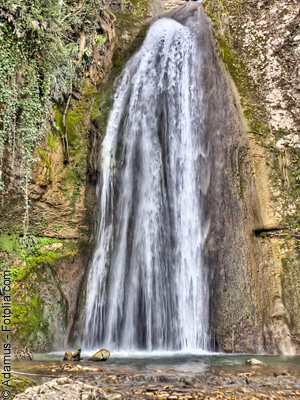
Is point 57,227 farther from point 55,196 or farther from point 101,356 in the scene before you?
point 101,356

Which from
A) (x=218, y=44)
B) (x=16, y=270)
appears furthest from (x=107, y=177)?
(x=218, y=44)

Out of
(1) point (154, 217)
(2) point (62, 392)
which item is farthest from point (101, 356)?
(1) point (154, 217)

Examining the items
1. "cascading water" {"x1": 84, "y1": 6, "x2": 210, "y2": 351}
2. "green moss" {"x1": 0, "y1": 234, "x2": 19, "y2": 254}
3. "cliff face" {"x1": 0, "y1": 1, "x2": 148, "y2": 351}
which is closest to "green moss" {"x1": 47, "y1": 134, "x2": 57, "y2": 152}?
"cliff face" {"x1": 0, "y1": 1, "x2": 148, "y2": 351}

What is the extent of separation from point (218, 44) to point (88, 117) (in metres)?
4.07

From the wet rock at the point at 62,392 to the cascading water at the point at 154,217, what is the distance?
13.2 ft

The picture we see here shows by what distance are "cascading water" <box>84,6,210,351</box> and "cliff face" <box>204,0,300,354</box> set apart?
0.59 meters

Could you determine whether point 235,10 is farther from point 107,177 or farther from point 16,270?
point 16,270

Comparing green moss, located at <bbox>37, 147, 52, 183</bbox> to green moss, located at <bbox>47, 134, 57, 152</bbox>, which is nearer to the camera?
green moss, located at <bbox>37, 147, 52, 183</bbox>

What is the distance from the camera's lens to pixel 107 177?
307 inches

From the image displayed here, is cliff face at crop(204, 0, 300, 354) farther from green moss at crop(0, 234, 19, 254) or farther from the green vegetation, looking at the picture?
green moss at crop(0, 234, 19, 254)

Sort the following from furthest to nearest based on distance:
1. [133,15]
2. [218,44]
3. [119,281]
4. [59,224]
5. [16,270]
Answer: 1. [133,15]
2. [218,44]
3. [59,224]
4. [119,281]
5. [16,270]

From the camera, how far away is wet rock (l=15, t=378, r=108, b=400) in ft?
6.94

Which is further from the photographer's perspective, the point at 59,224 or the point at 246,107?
the point at 246,107

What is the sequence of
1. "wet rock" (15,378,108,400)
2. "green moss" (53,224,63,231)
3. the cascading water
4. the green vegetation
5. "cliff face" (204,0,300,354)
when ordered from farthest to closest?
"green moss" (53,224,63,231) → "cliff face" (204,0,300,354) → the cascading water → the green vegetation → "wet rock" (15,378,108,400)
